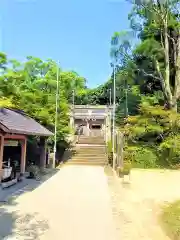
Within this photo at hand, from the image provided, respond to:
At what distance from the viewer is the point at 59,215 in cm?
704

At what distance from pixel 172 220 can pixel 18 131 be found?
5.51 meters

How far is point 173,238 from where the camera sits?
238 inches

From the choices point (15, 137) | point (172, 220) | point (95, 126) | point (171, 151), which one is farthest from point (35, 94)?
point (95, 126)

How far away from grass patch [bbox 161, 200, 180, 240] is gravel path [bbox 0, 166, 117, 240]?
127 cm

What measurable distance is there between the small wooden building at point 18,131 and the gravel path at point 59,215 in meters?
2.10

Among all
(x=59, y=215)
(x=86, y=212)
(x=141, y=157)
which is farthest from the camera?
(x=141, y=157)

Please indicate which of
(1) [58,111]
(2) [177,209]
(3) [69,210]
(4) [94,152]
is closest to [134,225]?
(3) [69,210]

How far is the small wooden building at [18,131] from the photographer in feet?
32.2

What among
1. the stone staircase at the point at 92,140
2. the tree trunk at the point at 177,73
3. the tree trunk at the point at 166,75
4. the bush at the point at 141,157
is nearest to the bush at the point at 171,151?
the bush at the point at 141,157

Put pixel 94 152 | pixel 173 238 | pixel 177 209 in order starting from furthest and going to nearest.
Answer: pixel 94 152 → pixel 177 209 → pixel 173 238

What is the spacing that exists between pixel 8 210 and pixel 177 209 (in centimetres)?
463

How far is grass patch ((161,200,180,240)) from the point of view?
20.8ft

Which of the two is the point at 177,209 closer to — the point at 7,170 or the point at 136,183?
the point at 136,183

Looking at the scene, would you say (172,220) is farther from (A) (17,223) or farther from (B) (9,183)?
(B) (9,183)
